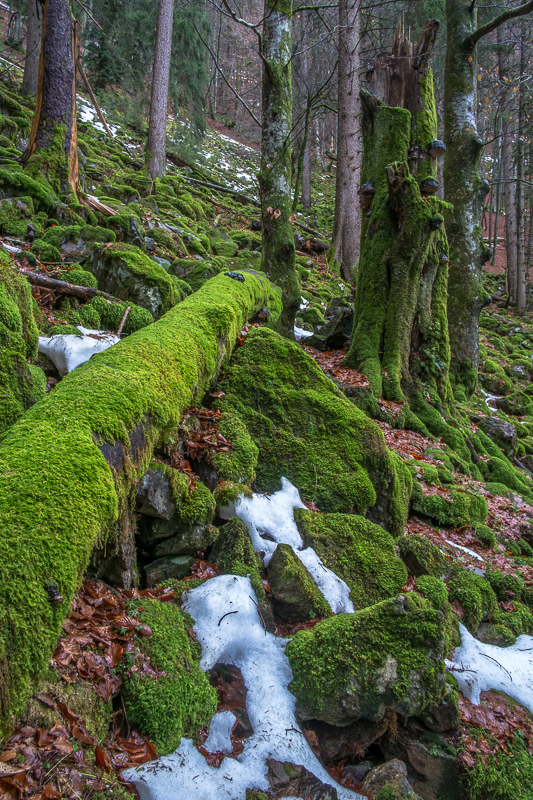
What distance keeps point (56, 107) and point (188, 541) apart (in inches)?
349

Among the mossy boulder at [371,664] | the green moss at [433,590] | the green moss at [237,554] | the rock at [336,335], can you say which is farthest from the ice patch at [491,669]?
the rock at [336,335]

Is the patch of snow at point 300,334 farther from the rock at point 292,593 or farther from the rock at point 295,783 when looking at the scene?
the rock at point 295,783

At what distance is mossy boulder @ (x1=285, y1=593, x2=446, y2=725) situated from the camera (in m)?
2.58

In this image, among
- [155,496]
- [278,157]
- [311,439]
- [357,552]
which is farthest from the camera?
[278,157]

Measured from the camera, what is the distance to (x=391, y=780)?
2381 mm

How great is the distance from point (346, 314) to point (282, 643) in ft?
23.1

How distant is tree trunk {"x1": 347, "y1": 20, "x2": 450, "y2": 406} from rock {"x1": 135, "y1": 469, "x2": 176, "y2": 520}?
4616 mm

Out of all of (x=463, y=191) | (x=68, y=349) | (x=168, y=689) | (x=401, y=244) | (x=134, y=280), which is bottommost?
(x=168, y=689)

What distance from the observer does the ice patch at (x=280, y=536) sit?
340 centimetres

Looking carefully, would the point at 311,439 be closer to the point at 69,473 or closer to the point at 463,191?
the point at 69,473

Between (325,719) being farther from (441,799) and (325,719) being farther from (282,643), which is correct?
(441,799)

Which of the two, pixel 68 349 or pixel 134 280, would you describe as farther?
pixel 134 280

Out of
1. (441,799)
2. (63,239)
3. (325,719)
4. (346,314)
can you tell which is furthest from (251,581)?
(346,314)

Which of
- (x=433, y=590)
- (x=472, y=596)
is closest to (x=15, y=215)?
(x=433, y=590)
